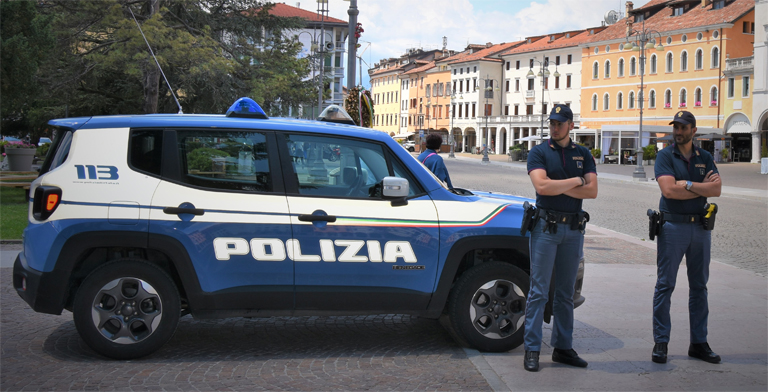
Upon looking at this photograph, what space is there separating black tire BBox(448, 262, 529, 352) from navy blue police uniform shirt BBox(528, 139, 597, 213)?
0.69 metres

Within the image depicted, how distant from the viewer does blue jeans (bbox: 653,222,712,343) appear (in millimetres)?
5617

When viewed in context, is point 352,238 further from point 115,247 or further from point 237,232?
point 115,247

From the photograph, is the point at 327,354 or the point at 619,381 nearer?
the point at 619,381

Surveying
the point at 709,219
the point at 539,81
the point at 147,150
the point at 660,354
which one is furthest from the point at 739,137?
the point at 147,150

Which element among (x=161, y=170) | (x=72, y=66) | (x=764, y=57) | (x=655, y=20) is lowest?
(x=161, y=170)

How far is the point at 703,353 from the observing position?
5.77 m

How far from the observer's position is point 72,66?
25.4m

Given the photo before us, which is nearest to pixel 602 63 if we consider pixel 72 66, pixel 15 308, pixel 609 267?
pixel 72 66

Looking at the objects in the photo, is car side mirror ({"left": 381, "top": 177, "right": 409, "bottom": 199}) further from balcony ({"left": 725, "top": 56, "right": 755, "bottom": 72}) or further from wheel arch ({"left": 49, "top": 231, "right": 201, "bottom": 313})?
balcony ({"left": 725, "top": 56, "right": 755, "bottom": 72})

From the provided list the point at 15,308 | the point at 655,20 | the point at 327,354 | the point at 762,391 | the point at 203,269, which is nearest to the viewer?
the point at 762,391

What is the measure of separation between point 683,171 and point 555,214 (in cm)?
116

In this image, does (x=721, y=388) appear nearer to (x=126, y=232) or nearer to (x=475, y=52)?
(x=126, y=232)

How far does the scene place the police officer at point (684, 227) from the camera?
560 cm

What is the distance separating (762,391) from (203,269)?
13.0 feet
